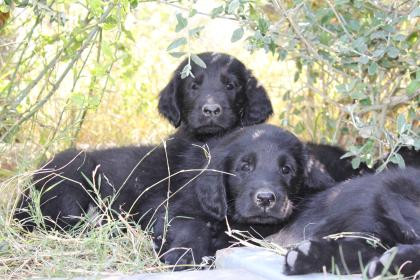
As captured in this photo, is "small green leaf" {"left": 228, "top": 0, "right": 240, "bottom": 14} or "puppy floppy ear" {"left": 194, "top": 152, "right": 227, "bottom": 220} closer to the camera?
"small green leaf" {"left": 228, "top": 0, "right": 240, "bottom": 14}

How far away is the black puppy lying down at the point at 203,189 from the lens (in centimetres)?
441

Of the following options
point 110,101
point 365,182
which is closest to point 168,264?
point 365,182

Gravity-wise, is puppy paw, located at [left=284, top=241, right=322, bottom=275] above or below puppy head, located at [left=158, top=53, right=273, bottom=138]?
below

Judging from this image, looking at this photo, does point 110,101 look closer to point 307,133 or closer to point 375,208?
point 307,133

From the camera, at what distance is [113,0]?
4.74 meters

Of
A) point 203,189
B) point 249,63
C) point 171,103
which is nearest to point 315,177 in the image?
point 203,189

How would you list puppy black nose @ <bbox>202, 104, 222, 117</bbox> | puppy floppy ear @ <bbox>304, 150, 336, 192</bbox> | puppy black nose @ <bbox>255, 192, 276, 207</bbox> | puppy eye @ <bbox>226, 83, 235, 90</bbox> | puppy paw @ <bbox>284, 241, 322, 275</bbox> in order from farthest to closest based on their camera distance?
puppy eye @ <bbox>226, 83, 235, 90</bbox>, puppy black nose @ <bbox>202, 104, 222, 117</bbox>, puppy floppy ear @ <bbox>304, 150, 336, 192</bbox>, puppy black nose @ <bbox>255, 192, 276, 207</bbox>, puppy paw @ <bbox>284, 241, 322, 275</bbox>

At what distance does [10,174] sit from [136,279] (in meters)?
2.33

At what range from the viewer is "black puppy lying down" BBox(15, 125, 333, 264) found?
4405mm

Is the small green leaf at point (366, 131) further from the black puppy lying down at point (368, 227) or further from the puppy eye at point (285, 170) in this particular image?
the black puppy lying down at point (368, 227)

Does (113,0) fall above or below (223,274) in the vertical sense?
above

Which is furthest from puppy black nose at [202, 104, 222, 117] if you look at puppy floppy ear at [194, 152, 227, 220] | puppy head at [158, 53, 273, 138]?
puppy floppy ear at [194, 152, 227, 220]

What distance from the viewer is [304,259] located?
3434 millimetres

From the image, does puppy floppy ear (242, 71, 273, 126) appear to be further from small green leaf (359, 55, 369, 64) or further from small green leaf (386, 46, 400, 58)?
small green leaf (386, 46, 400, 58)
